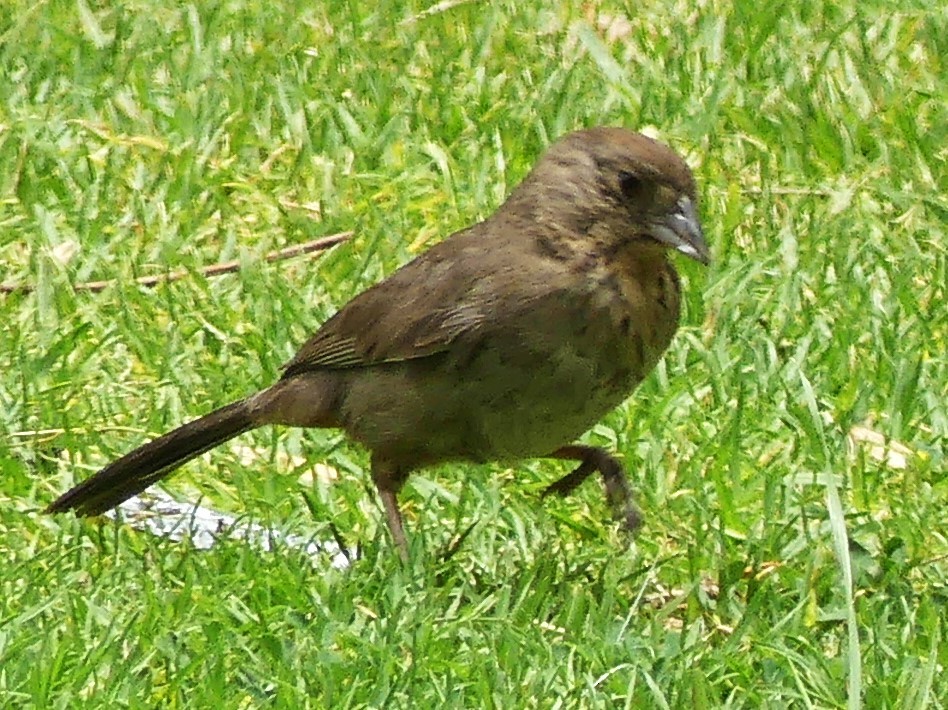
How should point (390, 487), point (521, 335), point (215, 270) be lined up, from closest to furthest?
point (521, 335)
point (390, 487)
point (215, 270)

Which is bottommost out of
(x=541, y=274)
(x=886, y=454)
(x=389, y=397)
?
(x=886, y=454)

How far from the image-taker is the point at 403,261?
6324mm

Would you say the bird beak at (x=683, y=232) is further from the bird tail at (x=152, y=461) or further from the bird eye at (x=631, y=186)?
the bird tail at (x=152, y=461)

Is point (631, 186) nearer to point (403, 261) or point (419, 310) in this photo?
point (419, 310)

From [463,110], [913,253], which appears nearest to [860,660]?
[913,253]

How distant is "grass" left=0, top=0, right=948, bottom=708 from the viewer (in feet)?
14.2

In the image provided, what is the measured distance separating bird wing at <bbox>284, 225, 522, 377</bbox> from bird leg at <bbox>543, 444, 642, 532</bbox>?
0.43m

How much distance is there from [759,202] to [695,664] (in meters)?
2.55

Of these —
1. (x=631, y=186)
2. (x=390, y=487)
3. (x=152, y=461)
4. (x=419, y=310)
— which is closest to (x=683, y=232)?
(x=631, y=186)

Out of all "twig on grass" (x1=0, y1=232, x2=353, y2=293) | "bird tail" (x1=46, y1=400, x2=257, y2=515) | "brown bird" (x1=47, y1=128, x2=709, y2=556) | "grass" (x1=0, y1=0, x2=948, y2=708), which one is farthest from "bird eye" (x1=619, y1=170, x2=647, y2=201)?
"twig on grass" (x1=0, y1=232, x2=353, y2=293)

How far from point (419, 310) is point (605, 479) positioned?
1.90ft

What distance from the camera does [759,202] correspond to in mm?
6586

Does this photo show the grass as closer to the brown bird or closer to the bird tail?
the bird tail

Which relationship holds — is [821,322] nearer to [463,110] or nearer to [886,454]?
[886,454]
